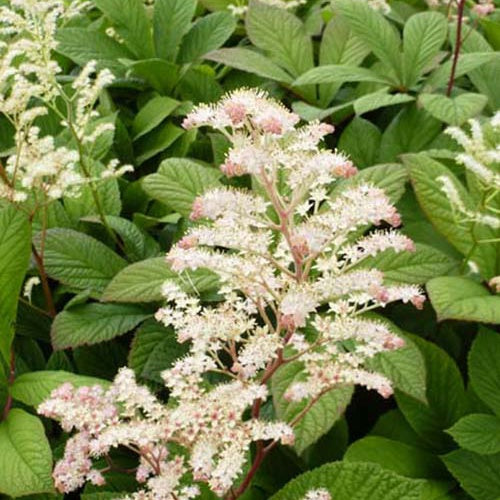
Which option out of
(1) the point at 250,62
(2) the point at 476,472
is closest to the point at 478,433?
(2) the point at 476,472

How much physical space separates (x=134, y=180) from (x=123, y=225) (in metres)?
0.44

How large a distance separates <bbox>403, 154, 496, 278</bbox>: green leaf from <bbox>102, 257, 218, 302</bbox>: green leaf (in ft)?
1.60

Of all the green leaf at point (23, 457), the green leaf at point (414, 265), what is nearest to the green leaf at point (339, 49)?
the green leaf at point (414, 265)

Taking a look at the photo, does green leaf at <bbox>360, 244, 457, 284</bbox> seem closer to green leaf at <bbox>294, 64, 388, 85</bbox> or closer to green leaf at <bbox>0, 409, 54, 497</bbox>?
green leaf at <bbox>294, 64, 388, 85</bbox>

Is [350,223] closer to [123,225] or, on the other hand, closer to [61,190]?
[61,190]

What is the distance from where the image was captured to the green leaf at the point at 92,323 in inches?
61.8

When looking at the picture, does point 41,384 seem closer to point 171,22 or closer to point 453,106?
point 453,106

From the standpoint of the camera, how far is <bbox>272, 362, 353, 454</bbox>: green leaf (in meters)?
1.32

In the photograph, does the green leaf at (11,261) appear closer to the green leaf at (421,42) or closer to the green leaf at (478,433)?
the green leaf at (478,433)

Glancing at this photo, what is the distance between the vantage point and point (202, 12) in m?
2.92

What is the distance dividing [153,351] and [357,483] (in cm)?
53

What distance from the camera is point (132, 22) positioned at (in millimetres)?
2414

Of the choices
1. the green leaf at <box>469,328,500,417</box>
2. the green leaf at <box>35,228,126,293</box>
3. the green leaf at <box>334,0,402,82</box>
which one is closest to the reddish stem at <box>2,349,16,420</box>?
the green leaf at <box>35,228,126,293</box>

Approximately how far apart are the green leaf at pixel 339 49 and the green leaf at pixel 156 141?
0.46 m
